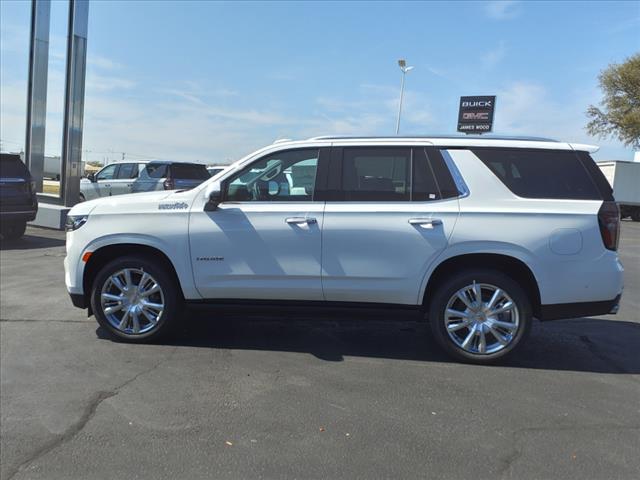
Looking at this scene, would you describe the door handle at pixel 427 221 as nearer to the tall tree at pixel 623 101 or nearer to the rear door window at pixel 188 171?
the rear door window at pixel 188 171

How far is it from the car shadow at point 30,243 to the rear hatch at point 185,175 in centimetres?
392

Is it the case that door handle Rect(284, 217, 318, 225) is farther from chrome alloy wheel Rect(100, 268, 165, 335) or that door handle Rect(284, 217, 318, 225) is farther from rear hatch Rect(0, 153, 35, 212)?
rear hatch Rect(0, 153, 35, 212)

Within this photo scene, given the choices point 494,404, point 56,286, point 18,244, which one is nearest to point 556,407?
point 494,404

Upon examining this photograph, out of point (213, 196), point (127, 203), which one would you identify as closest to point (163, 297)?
point (127, 203)

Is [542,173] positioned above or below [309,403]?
above

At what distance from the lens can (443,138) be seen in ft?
15.9

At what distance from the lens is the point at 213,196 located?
481 centimetres

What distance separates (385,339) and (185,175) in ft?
40.7

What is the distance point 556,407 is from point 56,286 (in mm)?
6596

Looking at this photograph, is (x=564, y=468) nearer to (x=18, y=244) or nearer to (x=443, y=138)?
(x=443, y=138)

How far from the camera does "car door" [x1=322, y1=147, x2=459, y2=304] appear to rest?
4.64 metres

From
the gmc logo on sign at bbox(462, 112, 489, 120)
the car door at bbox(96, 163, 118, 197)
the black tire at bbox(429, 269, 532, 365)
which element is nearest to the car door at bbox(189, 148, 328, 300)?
the black tire at bbox(429, 269, 532, 365)

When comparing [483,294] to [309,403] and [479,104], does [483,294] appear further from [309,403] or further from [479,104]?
[479,104]

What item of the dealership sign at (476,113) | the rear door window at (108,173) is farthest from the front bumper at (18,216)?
the dealership sign at (476,113)
